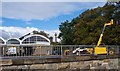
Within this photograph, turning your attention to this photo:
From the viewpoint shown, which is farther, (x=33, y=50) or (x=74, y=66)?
(x=33, y=50)

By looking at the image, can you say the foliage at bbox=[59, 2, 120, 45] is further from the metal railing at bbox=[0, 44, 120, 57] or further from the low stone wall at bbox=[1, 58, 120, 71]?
the low stone wall at bbox=[1, 58, 120, 71]

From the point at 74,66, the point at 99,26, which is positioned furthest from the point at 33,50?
the point at 99,26

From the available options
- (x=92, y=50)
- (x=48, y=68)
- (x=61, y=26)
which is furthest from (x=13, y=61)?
(x=61, y=26)

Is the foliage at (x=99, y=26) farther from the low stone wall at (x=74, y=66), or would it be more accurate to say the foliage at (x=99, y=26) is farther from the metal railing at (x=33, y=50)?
the low stone wall at (x=74, y=66)

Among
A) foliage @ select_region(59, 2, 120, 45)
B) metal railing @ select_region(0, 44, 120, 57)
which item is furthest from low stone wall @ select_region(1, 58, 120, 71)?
foliage @ select_region(59, 2, 120, 45)

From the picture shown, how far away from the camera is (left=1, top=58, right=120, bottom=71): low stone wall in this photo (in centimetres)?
1171

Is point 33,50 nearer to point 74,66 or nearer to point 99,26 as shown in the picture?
point 74,66

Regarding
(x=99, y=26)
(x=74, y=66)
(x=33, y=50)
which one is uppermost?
(x=99, y=26)

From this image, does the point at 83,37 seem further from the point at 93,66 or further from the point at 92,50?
the point at 93,66

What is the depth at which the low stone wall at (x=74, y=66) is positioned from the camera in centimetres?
1171

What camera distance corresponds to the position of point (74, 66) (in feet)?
43.0

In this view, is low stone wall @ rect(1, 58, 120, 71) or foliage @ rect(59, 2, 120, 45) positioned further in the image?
foliage @ rect(59, 2, 120, 45)

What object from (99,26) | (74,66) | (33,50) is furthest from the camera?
(99,26)

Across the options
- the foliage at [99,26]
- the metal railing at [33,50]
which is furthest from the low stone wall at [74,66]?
the foliage at [99,26]
